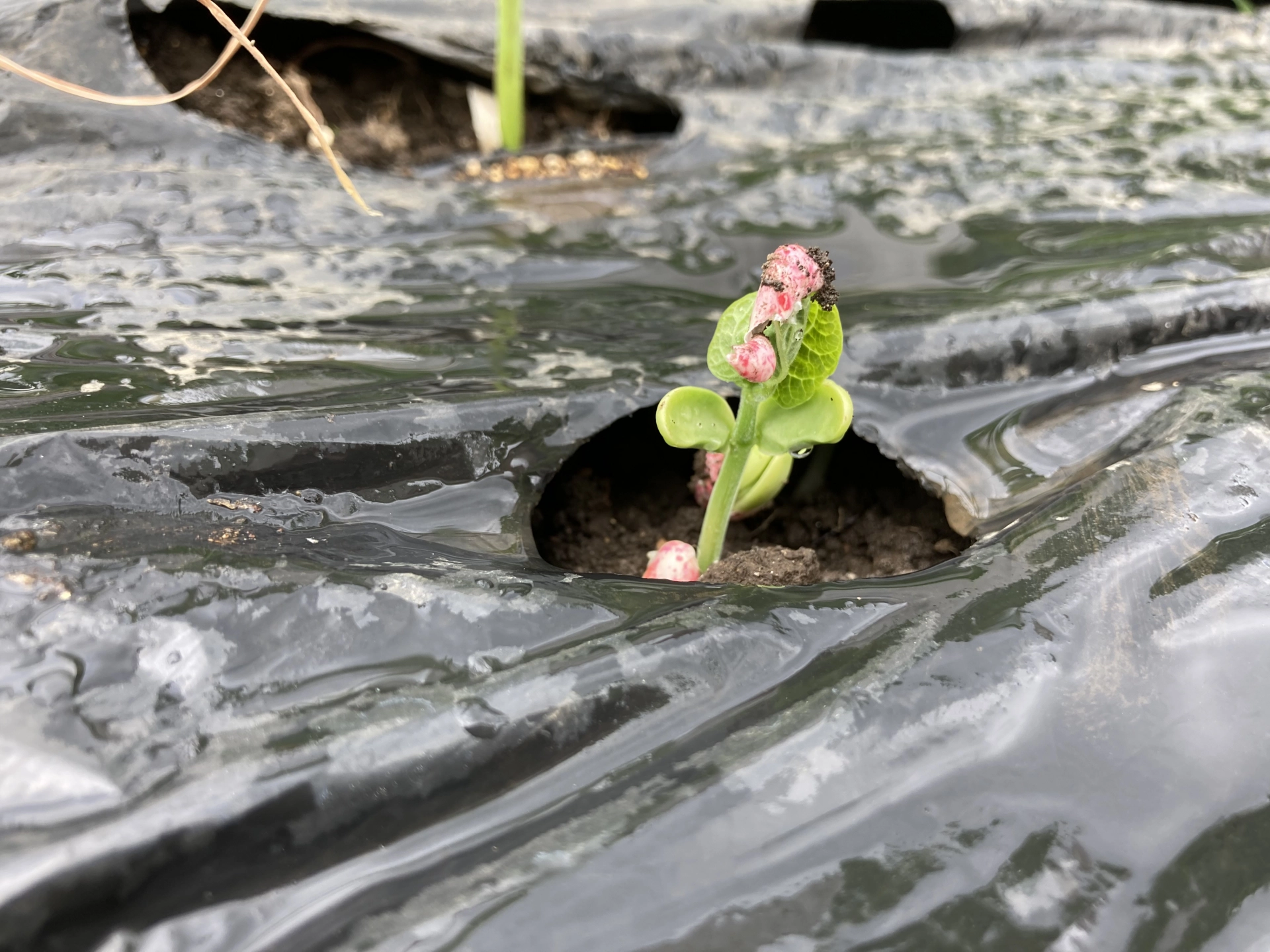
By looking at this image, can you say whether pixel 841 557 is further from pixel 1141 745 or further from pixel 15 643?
pixel 15 643

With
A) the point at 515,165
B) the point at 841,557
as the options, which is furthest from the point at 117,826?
the point at 515,165

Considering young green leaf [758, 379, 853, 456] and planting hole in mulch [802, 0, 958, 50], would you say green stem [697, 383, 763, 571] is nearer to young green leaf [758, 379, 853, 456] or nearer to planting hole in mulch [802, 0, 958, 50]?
young green leaf [758, 379, 853, 456]

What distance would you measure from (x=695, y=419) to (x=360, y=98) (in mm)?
1542

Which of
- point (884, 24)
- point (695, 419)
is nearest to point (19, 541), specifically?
point (695, 419)

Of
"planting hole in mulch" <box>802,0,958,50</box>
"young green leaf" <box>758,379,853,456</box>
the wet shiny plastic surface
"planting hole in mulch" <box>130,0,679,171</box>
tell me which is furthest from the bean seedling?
"planting hole in mulch" <box>802,0,958,50</box>

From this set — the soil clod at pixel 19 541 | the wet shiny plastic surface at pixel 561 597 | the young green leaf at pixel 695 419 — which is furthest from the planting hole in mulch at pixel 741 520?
the soil clod at pixel 19 541

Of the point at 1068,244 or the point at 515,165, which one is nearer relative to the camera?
the point at 1068,244

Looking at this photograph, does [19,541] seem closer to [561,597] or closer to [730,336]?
[561,597]

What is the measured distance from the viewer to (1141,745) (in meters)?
0.60

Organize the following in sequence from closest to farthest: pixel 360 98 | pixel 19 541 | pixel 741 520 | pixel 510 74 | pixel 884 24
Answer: pixel 19 541
pixel 741 520
pixel 510 74
pixel 360 98
pixel 884 24

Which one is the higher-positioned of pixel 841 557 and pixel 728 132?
pixel 728 132

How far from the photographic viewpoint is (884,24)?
211cm

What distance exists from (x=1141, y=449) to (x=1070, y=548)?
0.72 feet

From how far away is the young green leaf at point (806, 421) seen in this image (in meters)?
0.75
